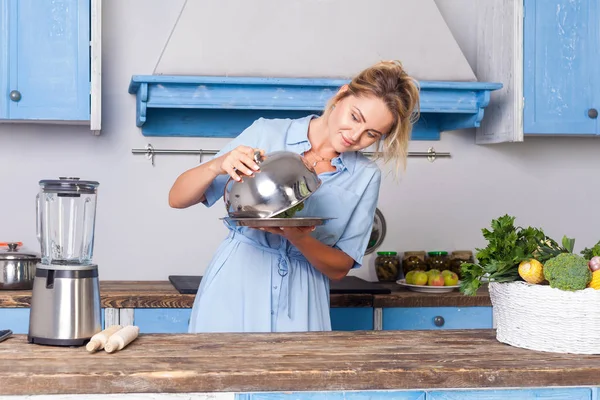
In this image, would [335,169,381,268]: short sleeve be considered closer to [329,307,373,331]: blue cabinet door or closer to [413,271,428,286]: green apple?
[329,307,373,331]: blue cabinet door

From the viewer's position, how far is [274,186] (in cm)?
178

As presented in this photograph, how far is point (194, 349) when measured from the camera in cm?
159

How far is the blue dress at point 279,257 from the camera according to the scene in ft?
6.93

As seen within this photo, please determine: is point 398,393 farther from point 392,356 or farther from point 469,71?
point 469,71

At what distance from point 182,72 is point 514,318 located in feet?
5.69

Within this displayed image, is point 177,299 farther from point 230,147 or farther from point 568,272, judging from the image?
point 568,272

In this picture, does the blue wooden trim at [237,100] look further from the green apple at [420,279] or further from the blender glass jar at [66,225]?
the blender glass jar at [66,225]

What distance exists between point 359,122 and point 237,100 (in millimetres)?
1041

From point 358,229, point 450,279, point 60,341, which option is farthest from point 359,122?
point 450,279

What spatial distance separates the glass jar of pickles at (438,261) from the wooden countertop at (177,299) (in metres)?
0.34

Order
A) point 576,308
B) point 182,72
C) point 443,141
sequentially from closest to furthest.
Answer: point 576,308
point 182,72
point 443,141

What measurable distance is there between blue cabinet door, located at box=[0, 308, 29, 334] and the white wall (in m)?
0.58

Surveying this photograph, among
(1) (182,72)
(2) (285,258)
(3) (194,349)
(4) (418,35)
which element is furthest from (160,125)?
(3) (194,349)

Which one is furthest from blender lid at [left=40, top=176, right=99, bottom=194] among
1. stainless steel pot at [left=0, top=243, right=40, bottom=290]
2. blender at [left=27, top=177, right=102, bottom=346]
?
stainless steel pot at [left=0, top=243, right=40, bottom=290]
